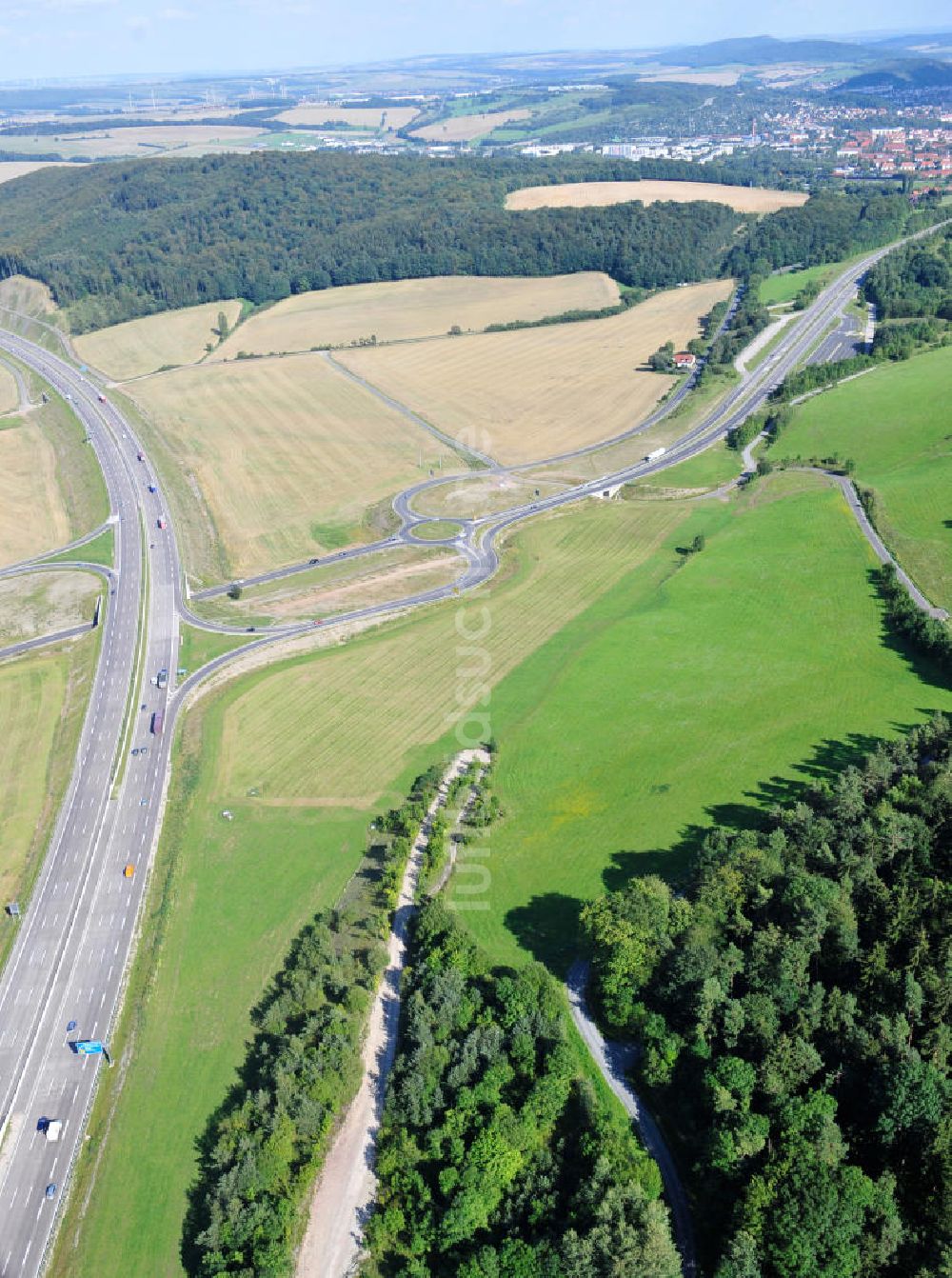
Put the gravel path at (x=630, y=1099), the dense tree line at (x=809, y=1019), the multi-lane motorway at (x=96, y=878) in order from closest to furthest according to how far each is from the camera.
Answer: the dense tree line at (x=809, y=1019), the gravel path at (x=630, y=1099), the multi-lane motorway at (x=96, y=878)

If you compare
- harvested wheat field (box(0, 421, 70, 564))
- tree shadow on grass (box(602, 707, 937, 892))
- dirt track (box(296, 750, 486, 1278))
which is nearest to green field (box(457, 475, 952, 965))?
tree shadow on grass (box(602, 707, 937, 892))

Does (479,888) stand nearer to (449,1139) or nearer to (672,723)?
(449,1139)

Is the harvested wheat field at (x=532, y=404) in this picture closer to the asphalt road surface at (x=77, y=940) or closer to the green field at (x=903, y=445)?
the green field at (x=903, y=445)

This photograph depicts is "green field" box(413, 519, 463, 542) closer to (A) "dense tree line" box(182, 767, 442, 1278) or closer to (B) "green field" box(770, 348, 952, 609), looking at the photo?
(B) "green field" box(770, 348, 952, 609)

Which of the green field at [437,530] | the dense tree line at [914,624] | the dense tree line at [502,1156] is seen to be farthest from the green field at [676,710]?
the green field at [437,530]

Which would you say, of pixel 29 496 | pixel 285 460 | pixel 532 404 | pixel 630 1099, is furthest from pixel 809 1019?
pixel 29 496

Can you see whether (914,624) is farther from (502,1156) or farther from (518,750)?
(502,1156)
